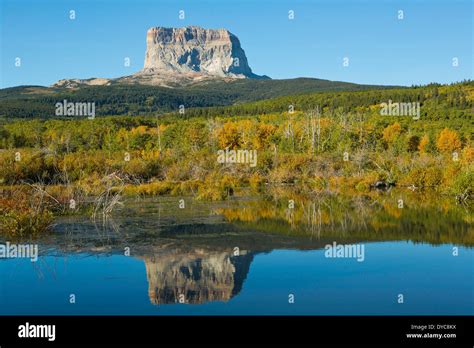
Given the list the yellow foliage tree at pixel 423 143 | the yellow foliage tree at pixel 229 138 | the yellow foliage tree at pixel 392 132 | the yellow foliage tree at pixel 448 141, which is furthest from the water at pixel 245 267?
the yellow foliage tree at pixel 392 132

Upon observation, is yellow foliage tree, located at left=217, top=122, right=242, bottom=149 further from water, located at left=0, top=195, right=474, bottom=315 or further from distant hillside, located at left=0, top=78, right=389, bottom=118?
distant hillside, located at left=0, top=78, right=389, bottom=118

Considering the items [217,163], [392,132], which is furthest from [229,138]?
[217,163]

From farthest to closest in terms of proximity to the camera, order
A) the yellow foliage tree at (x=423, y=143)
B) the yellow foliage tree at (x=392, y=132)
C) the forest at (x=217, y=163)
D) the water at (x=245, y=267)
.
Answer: the yellow foliage tree at (x=392, y=132) < the yellow foliage tree at (x=423, y=143) < the forest at (x=217, y=163) < the water at (x=245, y=267)

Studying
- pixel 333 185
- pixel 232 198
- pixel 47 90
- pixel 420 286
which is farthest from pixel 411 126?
pixel 47 90

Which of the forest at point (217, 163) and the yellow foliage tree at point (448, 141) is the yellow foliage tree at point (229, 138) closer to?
the forest at point (217, 163)

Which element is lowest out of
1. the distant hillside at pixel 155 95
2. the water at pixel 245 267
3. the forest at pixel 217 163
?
the water at pixel 245 267

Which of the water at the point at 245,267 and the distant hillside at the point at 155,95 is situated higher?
the distant hillside at the point at 155,95

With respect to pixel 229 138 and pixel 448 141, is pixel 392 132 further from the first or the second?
pixel 229 138

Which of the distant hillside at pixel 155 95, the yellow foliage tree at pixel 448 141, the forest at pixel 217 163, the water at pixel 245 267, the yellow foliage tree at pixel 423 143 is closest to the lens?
the water at pixel 245 267
